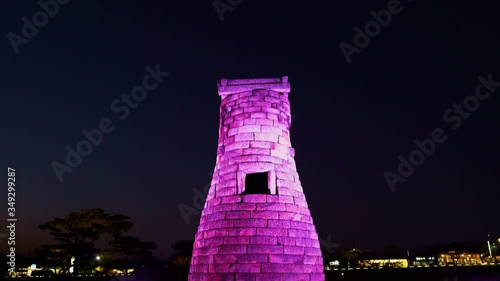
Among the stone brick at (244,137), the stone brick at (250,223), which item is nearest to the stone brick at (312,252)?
the stone brick at (250,223)

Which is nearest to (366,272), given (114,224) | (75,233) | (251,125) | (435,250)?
(114,224)

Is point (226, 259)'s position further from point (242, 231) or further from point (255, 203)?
point (255, 203)

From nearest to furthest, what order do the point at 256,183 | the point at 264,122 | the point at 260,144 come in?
the point at 260,144 → the point at 264,122 → the point at 256,183

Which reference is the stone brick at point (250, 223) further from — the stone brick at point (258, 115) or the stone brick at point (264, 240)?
the stone brick at point (258, 115)

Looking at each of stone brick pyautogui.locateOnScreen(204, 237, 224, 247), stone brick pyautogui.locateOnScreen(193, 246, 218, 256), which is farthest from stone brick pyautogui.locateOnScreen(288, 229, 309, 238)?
stone brick pyautogui.locateOnScreen(193, 246, 218, 256)

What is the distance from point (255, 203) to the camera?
373 inches

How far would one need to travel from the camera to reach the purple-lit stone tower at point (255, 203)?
891 cm

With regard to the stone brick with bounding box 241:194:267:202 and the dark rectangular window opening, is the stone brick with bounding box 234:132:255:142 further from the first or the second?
the stone brick with bounding box 241:194:267:202

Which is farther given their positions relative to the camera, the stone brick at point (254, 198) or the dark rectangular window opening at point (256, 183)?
the dark rectangular window opening at point (256, 183)

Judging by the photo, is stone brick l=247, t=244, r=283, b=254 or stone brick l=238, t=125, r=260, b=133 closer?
stone brick l=247, t=244, r=283, b=254

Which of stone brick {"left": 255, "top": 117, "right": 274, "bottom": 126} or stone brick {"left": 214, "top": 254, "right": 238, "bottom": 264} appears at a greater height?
stone brick {"left": 255, "top": 117, "right": 274, "bottom": 126}

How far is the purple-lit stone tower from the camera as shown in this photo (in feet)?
29.2

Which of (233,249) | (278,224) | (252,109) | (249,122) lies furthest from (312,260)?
(252,109)

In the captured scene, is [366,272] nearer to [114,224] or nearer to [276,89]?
[114,224]
